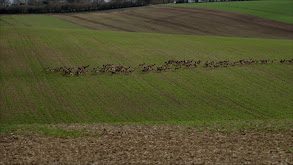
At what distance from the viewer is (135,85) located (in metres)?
33.1

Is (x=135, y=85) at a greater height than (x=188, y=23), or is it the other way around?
(x=188, y=23)

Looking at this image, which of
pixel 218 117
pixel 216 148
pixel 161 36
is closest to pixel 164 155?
pixel 216 148

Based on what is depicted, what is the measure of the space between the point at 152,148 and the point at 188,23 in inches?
2617

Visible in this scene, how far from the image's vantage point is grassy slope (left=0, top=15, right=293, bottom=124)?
25844 mm

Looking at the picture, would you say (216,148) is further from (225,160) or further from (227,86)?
(227,86)

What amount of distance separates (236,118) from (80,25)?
202 ft

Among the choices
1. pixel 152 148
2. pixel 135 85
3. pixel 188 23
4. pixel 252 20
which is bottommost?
pixel 135 85

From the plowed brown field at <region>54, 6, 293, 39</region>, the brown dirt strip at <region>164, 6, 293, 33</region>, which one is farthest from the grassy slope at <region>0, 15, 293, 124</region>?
the brown dirt strip at <region>164, 6, 293, 33</region>

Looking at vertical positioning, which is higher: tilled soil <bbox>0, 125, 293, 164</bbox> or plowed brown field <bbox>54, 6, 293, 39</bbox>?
plowed brown field <bbox>54, 6, 293, 39</bbox>

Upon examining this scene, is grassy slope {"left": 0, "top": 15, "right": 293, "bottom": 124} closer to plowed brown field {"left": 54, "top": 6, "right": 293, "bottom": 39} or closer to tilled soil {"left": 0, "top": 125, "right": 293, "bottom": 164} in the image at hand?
tilled soil {"left": 0, "top": 125, "right": 293, "bottom": 164}

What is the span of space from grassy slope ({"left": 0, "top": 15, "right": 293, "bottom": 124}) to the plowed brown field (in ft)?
58.7

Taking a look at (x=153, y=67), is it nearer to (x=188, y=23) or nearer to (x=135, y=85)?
(x=135, y=85)

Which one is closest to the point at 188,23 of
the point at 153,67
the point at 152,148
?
the point at 153,67

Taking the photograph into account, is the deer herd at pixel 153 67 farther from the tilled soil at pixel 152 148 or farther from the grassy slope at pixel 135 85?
the tilled soil at pixel 152 148
